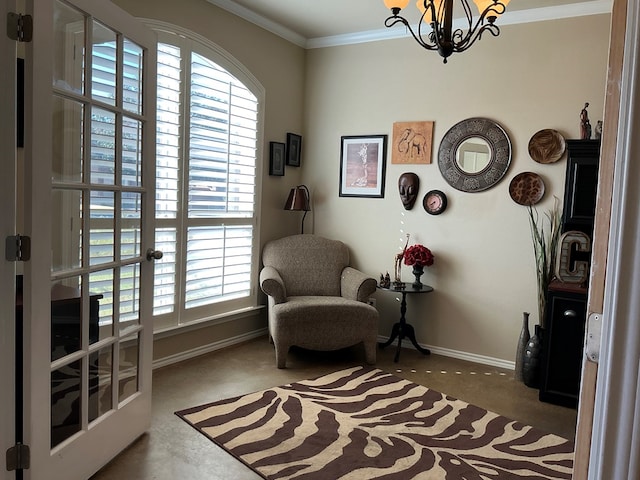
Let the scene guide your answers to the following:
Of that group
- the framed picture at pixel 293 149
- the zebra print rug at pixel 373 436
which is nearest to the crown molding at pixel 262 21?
the framed picture at pixel 293 149

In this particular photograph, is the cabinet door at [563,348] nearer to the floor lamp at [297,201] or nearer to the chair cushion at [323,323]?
the chair cushion at [323,323]

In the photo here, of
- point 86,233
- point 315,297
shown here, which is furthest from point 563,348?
point 86,233

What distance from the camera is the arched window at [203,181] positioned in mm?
3604

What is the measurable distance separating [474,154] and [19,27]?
3.24 metres

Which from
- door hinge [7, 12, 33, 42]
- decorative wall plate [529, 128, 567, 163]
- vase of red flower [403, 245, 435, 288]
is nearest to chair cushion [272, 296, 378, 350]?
vase of red flower [403, 245, 435, 288]

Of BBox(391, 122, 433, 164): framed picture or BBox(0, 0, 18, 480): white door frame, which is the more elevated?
BBox(391, 122, 433, 164): framed picture

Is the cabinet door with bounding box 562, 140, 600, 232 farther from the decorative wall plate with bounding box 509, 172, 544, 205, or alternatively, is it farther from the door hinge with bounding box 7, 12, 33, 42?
the door hinge with bounding box 7, 12, 33, 42

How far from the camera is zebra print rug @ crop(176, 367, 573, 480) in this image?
8.13ft

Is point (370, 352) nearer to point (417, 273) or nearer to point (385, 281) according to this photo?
point (385, 281)

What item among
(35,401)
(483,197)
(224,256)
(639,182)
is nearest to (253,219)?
(224,256)

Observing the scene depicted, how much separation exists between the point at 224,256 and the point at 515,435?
8.11 feet

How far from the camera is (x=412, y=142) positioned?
14.3 ft

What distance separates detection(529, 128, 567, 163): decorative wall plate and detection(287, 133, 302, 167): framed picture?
2.07m

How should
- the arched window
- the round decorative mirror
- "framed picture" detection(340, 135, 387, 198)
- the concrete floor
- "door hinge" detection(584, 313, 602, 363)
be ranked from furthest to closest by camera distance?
"framed picture" detection(340, 135, 387, 198) → the round decorative mirror → the arched window → the concrete floor → "door hinge" detection(584, 313, 602, 363)
